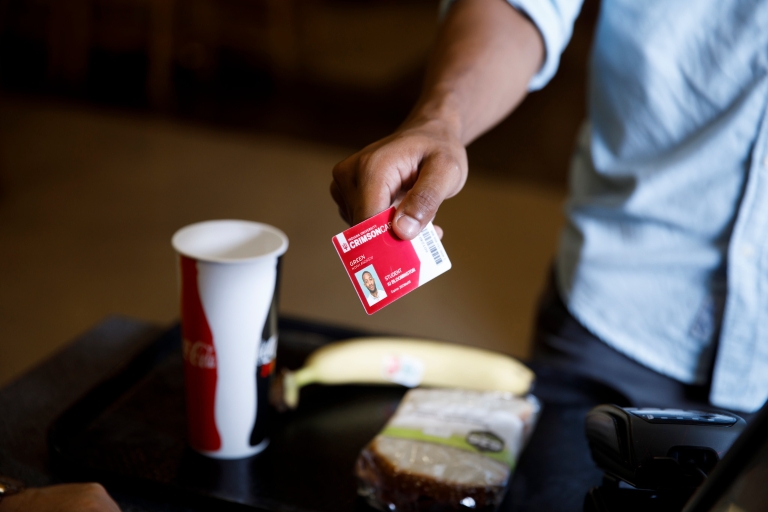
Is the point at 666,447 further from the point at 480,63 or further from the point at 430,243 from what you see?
the point at 480,63

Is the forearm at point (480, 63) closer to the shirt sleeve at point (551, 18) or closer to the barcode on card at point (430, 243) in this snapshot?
the shirt sleeve at point (551, 18)

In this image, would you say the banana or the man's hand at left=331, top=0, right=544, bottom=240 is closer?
the man's hand at left=331, top=0, right=544, bottom=240

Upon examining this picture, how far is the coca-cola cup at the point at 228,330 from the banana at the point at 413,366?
5.0 inches

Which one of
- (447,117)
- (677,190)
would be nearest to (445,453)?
(447,117)

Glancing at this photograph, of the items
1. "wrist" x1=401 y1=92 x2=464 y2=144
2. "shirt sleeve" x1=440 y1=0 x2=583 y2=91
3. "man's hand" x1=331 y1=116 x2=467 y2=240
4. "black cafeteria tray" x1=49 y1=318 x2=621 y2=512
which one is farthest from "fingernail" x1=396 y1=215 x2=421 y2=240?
"shirt sleeve" x1=440 y1=0 x2=583 y2=91

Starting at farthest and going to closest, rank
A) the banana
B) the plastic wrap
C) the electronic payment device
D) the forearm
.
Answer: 1. the banana
2. the forearm
3. the plastic wrap
4. the electronic payment device

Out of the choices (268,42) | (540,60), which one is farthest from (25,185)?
(540,60)

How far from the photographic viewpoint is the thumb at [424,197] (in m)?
0.54

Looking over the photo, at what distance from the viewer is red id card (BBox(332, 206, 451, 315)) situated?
53 centimetres

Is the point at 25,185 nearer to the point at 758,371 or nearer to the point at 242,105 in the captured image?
the point at 242,105

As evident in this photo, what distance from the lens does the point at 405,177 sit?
1.96 feet

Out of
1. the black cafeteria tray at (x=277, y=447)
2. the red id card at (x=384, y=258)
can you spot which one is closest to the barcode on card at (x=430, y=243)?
the red id card at (x=384, y=258)

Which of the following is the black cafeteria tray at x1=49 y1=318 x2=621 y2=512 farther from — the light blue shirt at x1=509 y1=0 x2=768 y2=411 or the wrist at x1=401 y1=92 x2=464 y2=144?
the wrist at x1=401 y1=92 x2=464 y2=144

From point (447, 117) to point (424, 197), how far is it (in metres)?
0.18
